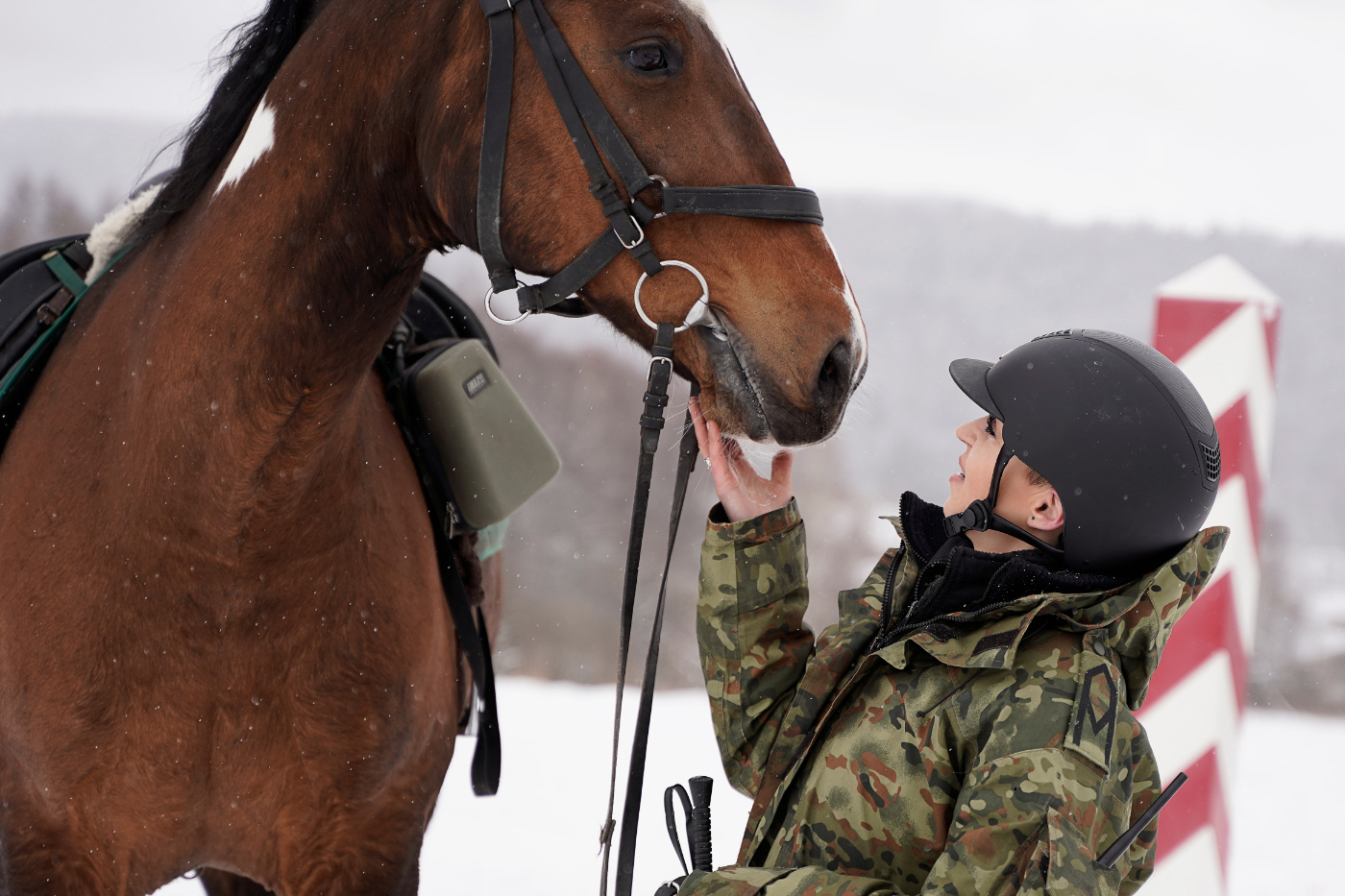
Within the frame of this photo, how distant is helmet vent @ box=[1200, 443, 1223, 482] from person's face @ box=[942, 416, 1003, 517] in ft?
0.84

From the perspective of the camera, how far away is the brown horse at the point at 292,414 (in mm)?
1249

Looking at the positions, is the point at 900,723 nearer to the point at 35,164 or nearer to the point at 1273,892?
the point at 1273,892

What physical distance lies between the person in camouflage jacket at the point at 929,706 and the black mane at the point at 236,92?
2.99 ft

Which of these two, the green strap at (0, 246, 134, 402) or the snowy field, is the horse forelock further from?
the snowy field

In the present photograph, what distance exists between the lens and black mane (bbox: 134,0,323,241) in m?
1.50

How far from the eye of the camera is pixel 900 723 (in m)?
1.21

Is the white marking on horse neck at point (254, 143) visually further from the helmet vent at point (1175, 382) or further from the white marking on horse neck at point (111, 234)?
the helmet vent at point (1175, 382)

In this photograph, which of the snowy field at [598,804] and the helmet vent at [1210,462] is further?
the snowy field at [598,804]

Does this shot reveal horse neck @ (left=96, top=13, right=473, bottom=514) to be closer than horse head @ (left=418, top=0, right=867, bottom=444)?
No

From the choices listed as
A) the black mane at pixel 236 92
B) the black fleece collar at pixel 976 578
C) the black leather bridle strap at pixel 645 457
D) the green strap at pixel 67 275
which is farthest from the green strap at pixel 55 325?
the black fleece collar at pixel 976 578

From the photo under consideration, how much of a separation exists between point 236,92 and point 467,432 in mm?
747

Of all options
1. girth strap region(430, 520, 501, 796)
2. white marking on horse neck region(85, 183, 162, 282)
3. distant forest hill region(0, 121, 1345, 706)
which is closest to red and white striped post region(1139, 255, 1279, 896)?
girth strap region(430, 520, 501, 796)

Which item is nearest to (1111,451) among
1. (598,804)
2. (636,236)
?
(636,236)

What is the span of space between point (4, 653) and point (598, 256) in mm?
1169
